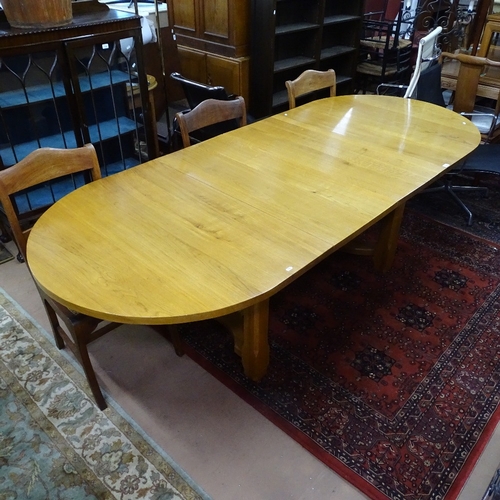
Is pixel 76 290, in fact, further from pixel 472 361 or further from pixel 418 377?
pixel 472 361

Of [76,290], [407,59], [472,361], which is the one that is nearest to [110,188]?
[76,290]

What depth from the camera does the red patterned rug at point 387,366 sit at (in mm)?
1557

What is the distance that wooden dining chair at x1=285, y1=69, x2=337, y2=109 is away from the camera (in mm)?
2502

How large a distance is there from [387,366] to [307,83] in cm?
164

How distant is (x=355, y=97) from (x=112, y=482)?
2290mm

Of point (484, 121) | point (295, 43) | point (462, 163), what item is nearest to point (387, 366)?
point (462, 163)

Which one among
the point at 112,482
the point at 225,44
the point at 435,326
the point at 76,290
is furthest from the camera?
the point at 225,44

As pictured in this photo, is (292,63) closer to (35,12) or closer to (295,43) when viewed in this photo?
(295,43)

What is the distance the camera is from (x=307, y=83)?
2602mm

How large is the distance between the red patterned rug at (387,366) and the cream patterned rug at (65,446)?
16.6 inches

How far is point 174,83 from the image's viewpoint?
3846 mm

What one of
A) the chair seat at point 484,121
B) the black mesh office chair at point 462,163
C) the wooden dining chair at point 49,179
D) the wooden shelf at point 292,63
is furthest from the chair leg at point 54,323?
the chair seat at point 484,121

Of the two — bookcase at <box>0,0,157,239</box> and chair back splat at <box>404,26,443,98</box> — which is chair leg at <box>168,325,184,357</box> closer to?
bookcase at <box>0,0,157,239</box>

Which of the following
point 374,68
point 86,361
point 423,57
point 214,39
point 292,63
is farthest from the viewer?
point 374,68
